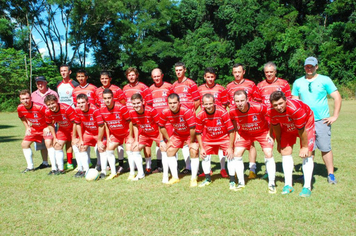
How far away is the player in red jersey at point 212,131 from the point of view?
526cm

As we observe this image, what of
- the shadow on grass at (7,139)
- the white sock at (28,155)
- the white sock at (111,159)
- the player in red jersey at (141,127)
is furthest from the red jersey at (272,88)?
the shadow on grass at (7,139)

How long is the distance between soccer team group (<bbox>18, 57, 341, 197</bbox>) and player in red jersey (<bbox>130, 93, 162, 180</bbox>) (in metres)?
0.02

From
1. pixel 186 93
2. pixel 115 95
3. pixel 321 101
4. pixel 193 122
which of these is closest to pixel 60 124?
pixel 115 95

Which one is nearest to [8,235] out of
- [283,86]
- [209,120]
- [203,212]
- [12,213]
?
[12,213]

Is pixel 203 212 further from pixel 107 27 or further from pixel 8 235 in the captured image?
pixel 107 27

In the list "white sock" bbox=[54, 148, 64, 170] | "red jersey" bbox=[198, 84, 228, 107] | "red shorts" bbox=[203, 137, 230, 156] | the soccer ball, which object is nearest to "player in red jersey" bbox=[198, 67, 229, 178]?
"red jersey" bbox=[198, 84, 228, 107]

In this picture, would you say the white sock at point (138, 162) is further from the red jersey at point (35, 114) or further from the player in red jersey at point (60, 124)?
the red jersey at point (35, 114)

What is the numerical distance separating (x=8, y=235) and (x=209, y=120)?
345 centimetres

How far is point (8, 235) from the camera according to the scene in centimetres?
366

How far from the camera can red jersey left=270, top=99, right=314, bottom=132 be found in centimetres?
453

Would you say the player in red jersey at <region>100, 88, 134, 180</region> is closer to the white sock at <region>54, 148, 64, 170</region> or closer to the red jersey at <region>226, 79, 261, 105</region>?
the white sock at <region>54, 148, 64, 170</region>

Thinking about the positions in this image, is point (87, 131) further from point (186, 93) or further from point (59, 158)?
point (186, 93)

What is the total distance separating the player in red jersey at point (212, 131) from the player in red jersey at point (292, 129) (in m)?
0.81

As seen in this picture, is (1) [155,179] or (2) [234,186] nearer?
(2) [234,186]
